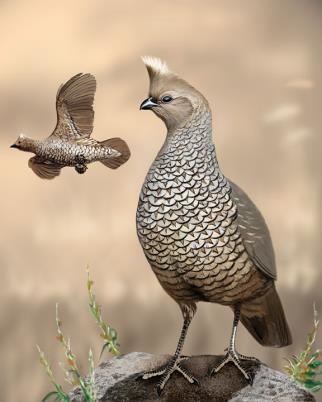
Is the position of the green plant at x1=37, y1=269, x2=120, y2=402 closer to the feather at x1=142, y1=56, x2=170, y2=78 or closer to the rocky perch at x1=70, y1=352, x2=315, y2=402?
the rocky perch at x1=70, y1=352, x2=315, y2=402

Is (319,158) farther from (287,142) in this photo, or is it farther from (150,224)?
(150,224)

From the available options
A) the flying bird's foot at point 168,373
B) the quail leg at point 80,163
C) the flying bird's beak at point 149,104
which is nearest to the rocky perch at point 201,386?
the flying bird's foot at point 168,373

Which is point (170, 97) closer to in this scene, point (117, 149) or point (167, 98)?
point (167, 98)

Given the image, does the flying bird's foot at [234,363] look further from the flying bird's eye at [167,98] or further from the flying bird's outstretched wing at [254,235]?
the flying bird's eye at [167,98]

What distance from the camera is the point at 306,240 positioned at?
264cm

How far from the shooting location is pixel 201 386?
6.27 feet

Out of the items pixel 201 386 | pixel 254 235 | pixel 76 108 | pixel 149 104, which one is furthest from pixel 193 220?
pixel 76 108

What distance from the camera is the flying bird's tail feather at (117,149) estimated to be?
2119 millimetres

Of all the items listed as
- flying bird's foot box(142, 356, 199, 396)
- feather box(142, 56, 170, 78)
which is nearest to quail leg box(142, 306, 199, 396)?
flying bird's foot box(142, 356, 199, 396)

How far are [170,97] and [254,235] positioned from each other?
0.36m

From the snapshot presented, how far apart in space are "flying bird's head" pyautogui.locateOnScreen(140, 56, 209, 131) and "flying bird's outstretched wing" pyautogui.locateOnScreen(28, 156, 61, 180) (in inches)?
14.9

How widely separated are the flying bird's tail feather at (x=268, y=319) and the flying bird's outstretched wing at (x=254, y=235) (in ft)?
0.26

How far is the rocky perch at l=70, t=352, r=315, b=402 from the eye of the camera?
1.88 metres

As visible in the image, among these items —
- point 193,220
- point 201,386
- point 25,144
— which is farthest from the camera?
point 25,144
